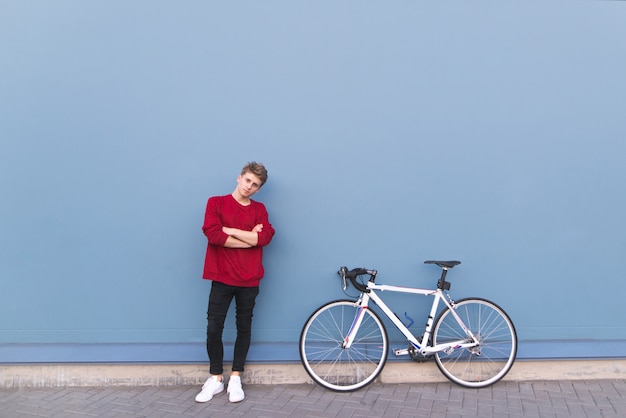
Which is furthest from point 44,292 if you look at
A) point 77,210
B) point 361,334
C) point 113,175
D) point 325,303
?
point 361,334

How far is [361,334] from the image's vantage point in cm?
438

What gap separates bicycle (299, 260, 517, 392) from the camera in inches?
163

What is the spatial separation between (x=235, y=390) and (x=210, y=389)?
0.23 meters

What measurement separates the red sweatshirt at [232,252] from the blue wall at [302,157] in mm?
345

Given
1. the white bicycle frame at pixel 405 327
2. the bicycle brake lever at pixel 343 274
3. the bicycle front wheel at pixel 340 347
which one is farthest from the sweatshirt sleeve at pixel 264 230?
the white bicycle frame at pixel 405 327

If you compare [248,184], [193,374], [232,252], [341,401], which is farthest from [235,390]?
[248,184]

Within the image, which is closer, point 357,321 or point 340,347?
point 357,321

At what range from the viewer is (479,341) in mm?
4230

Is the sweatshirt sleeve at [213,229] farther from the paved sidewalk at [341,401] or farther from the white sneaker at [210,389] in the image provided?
the paved sidewalk at [341,401]

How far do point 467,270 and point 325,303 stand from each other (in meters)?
1.39

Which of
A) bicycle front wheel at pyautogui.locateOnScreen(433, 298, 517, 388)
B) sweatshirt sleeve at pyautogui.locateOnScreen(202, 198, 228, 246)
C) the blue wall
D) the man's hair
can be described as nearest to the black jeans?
the blue wall

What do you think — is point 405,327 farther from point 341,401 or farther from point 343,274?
point 341,401

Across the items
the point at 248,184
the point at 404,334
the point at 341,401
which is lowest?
the point at 341,401

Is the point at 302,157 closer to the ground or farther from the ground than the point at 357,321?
farther from the ground
